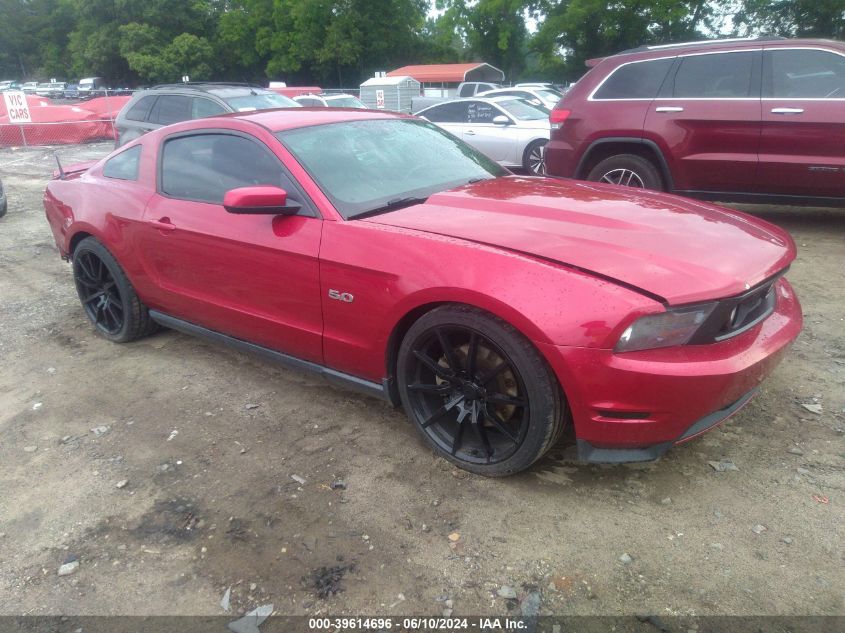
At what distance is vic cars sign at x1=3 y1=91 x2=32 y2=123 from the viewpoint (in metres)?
16.6

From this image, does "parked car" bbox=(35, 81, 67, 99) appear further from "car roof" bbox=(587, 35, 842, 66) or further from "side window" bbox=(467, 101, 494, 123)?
"car roof" bbox=(587, 35, 842, 66)

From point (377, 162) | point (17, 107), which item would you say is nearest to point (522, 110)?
A: point (377, 162)

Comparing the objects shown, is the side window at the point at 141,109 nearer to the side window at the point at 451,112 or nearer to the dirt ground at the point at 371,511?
the side window at the point at 451,112

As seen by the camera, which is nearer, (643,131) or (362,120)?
(362,120)

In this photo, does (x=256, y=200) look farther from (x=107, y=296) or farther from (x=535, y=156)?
(x=535, y=156)

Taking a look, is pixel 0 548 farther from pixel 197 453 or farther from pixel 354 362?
pixel 354 362

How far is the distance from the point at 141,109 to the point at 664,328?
946 cm

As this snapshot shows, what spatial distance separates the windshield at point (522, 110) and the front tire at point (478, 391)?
325 inches

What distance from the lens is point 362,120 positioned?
3713mm

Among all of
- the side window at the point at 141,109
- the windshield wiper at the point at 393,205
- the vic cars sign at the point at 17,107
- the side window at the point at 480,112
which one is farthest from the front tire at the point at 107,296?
the vic cars sign at the point at 17,107

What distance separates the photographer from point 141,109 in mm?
9547

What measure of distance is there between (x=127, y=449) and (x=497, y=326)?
6.61 feet

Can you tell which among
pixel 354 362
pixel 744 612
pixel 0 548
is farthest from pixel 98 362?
pixel 744 612

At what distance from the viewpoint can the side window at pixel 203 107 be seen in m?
8.91
